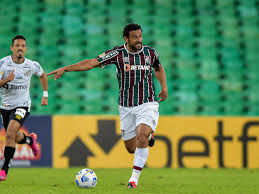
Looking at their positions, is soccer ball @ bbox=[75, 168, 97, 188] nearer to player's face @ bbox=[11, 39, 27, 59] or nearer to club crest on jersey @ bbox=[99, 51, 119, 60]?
club crest on jersey @ bbox=[99, 51, 119, 60]

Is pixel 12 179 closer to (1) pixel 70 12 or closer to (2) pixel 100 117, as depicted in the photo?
(2) pixel 100 117

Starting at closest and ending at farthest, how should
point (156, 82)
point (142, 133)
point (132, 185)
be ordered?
point (132, 185)
point (142, 133)
point (156, 82)

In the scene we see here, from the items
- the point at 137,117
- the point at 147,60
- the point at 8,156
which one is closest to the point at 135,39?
the point at 147,60

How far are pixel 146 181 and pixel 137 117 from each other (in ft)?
4.40

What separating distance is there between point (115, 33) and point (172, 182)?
6.18 meters

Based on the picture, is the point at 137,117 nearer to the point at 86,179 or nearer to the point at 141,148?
the point at 141,148

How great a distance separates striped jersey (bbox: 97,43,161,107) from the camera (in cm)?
678

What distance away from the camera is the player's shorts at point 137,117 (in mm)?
6648

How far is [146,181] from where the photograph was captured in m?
7.72

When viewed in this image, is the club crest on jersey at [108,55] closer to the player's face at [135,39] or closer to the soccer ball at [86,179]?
the player's face at [135,39]

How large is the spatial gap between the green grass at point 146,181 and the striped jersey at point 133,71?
1.14 metres

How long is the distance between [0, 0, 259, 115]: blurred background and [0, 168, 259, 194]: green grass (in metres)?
2.37

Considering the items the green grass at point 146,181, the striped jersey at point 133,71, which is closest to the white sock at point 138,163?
the green grass at point 146,181

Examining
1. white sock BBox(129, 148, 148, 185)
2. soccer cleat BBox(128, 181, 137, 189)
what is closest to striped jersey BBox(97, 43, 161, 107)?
white sock BBox(129, 148, 148, 185)
